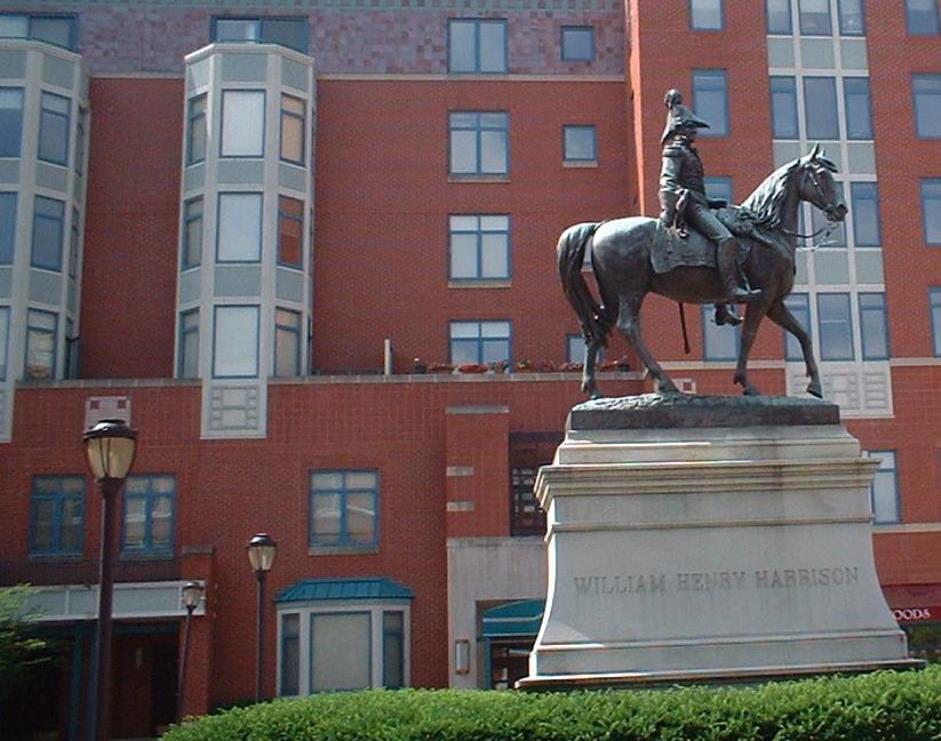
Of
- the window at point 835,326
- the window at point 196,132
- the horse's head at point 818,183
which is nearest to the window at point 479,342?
the window at point 196,132

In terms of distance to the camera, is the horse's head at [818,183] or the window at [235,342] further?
the window at [235,342]

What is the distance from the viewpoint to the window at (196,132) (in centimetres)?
4603

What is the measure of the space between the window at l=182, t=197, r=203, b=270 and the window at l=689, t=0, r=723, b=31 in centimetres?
1704

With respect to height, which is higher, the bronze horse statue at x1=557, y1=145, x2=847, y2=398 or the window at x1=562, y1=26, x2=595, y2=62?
the window at x1=562, y1=26, x2=595, y2=62

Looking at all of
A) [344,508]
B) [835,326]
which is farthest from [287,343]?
[835,326]

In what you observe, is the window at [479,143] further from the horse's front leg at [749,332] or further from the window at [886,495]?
the horse's front leg at [749,332]

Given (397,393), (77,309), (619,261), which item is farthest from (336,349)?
(619,261)

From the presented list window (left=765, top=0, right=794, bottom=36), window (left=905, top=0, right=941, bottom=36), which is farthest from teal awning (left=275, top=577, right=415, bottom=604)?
window (left=905, top=0, right=941, bottom=36)

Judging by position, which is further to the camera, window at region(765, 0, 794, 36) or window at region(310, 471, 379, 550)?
window at region(765, 0, 794, 36)

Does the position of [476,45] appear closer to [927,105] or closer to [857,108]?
[857,108]

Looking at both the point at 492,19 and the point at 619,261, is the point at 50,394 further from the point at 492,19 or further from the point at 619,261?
the point at 619,261

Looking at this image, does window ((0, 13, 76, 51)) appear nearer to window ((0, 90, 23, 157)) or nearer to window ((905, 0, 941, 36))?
window ((0, 90, 23, 157))

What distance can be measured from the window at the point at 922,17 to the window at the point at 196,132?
77.0ft

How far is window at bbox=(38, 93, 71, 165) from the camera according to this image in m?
45.2
